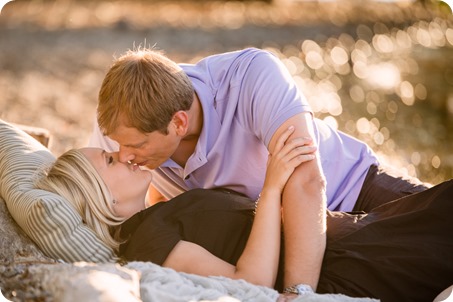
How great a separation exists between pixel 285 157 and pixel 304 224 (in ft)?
0.86

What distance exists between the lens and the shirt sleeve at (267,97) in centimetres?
296

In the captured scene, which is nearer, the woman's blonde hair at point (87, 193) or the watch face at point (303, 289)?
the watch face at point (303, 289)

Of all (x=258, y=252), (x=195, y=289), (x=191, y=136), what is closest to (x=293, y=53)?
(x=191, y=136)

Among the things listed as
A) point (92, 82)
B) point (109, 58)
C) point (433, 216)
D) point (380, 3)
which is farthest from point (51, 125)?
point (380, 3)

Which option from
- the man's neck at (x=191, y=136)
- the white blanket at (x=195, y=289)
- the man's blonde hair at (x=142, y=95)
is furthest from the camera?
the man's neck at (x=191, y=136)

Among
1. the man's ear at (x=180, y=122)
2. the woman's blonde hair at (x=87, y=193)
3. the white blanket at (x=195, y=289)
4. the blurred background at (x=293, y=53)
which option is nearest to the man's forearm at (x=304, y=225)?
the white blanket at (x=195, y=289)

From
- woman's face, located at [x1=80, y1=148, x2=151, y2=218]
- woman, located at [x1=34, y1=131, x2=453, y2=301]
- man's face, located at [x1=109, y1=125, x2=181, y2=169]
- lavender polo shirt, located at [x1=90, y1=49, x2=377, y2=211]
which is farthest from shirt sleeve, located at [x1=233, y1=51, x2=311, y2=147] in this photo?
woman's face, located at [x1=80, y1=148, x2=151, y2=218]

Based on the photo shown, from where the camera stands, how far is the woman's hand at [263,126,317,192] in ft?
9.27

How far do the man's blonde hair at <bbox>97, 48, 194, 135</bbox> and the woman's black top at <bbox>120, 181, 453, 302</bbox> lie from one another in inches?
13.8

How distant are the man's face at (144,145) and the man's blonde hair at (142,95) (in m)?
0.03

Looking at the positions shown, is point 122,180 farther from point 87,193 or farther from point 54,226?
point 54,226

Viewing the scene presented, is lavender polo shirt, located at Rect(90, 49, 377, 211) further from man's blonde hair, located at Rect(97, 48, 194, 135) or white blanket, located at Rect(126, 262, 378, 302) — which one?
white blanket, located at Rect(126, 262, 378, 302)

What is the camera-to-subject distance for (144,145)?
3016 millimetres

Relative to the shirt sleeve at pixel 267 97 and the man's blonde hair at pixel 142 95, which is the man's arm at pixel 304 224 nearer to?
the shirt sleeve at pixel 267 97
